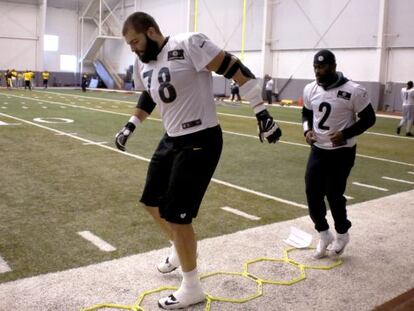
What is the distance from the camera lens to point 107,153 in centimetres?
988

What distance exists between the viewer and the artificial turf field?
4.75 metres

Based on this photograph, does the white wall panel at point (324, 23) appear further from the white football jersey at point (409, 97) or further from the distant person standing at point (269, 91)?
the white football jersey at point (409, 97)

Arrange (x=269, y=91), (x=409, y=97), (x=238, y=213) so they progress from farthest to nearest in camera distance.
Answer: (x=269, y=91), (x=409, y=97), (x=238, y=213)

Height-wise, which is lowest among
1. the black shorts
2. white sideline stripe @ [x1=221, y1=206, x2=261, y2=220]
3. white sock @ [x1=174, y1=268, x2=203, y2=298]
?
white sideline stripe @ [x1=221, y1=206, x2=261, y2=220]

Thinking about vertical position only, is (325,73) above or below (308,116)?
above

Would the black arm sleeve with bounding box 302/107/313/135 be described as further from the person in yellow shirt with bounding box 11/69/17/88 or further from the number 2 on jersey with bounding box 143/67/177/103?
the person in yellow shirt with bounding box 11/69/17/88

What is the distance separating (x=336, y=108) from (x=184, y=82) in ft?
5.92

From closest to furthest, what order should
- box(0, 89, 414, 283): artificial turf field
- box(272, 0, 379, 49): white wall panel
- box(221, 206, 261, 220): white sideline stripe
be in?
box(0, 89, 414, 283): artificial turf field
box(221, 206, 261, 220): white sideline stripe
box(272, 0, 379, 49): white wall panel

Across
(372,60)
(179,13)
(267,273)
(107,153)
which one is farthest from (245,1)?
(267,273)

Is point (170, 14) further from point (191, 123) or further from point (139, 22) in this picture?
point (191, 123)

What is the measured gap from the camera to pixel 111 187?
23.4 ft

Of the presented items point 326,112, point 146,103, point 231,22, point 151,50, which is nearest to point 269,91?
point 231,22

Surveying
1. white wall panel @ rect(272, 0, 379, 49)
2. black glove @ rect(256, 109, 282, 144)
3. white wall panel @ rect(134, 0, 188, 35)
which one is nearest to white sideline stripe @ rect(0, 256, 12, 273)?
black glove @ rect(256, 109, 282, 144)

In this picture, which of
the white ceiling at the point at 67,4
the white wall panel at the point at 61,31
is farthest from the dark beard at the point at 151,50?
the white wall panel at the point at 61,31
